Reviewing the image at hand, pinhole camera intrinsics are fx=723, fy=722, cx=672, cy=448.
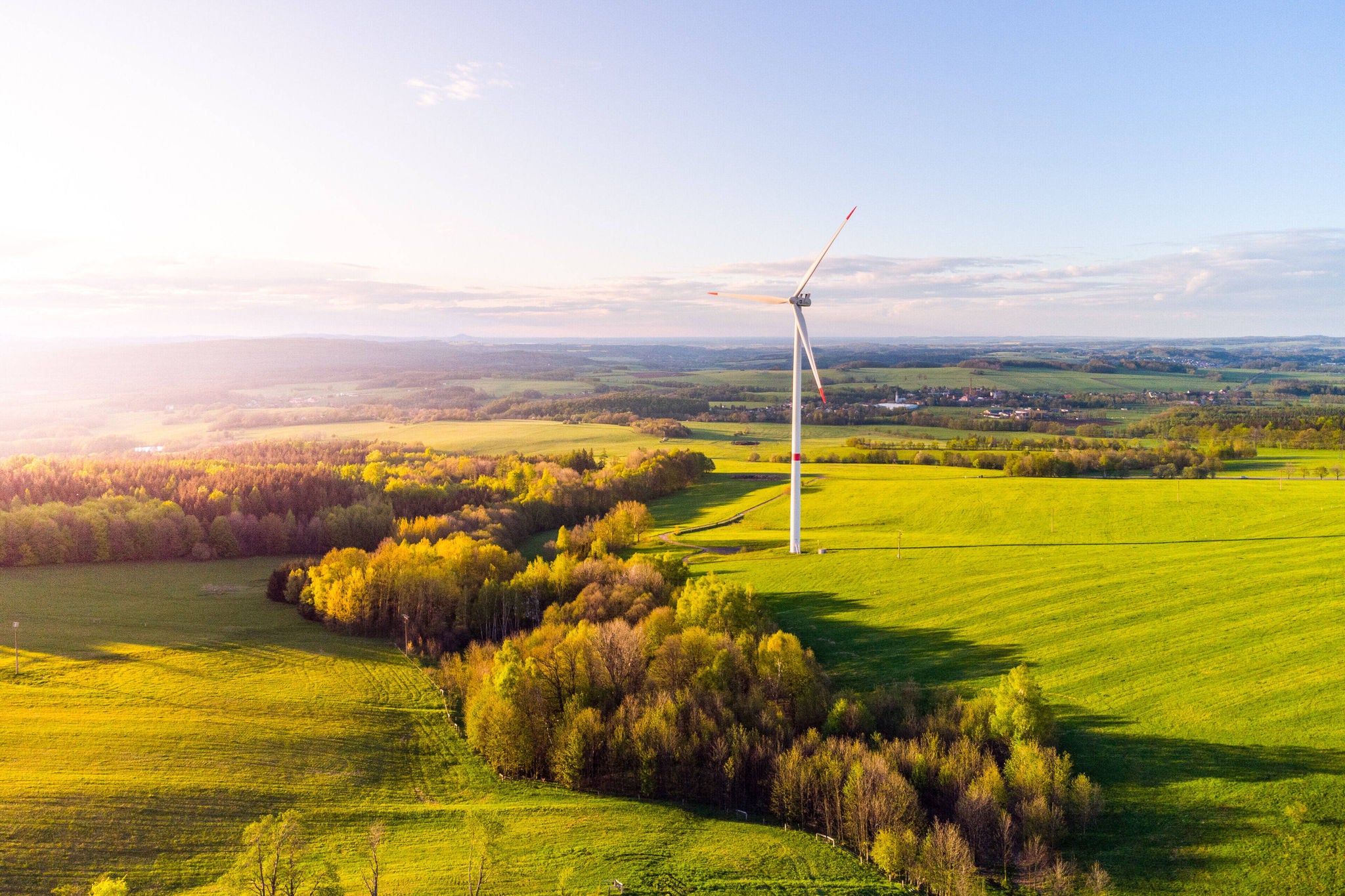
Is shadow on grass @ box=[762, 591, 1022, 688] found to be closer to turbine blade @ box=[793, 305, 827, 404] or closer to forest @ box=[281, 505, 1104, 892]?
forest @ box=[281, 505, 1104, 892]

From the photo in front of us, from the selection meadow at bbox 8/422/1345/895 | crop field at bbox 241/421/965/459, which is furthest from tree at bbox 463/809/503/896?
crop field at bbox 241/421/965/459

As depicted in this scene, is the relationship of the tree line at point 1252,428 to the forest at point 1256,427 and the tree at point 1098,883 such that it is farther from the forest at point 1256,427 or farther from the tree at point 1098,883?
the tree at point 1098,883

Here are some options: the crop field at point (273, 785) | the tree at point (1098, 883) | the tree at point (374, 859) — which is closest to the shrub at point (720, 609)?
the crop field at point (273, 785)

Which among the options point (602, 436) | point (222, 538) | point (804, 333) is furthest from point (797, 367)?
point (602, 436)

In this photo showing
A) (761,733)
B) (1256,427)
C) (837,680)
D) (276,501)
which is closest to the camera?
(761,733)

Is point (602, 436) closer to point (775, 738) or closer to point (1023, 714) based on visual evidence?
point (775, 738)

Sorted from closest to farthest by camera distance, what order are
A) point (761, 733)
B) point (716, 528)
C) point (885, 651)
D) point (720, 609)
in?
1. point (761, 733)
2. point (885, 651)
3. point (720, 609)
4. point (716, 528)
